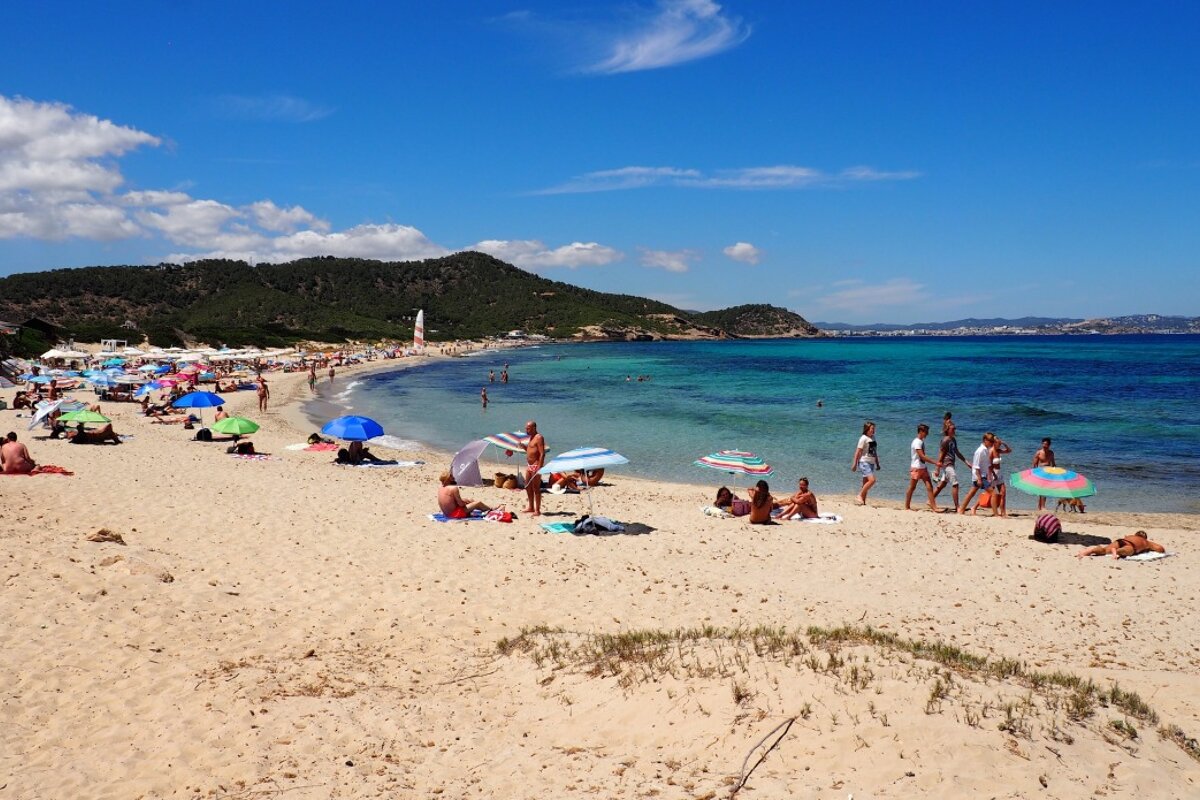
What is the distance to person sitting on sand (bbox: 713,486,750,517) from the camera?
13.6 metres

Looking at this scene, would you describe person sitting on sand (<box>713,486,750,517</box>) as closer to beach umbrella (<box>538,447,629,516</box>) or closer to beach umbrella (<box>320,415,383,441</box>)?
beach umbrella (<box>538,447,629,516</box>)

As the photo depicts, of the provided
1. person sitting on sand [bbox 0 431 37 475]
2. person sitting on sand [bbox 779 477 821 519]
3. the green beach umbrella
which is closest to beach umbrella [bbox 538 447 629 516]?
person sitting on sand [bbox 779 477 821 519]

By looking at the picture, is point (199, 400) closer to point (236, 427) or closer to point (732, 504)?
point (236, 427)

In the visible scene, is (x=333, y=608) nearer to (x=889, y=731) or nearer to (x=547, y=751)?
(x=547, y=751)

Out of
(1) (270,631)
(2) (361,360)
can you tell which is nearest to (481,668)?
(1) (270,631)

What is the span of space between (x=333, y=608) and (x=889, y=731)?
6.09 metres

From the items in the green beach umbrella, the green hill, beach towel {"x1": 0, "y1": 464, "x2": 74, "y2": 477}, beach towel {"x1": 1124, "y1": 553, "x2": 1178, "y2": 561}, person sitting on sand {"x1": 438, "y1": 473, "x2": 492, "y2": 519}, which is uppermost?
the green hill

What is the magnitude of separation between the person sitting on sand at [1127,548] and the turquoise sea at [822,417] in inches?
210

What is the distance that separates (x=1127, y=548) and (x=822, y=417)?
21680mm

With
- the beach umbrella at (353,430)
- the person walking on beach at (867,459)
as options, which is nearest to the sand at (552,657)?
the person walking on beach at (867,459)

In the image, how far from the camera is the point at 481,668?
22.3 feet

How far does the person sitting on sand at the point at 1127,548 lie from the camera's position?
11.2 meters

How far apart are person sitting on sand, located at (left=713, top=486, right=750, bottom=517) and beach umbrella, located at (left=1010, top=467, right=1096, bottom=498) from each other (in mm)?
4672

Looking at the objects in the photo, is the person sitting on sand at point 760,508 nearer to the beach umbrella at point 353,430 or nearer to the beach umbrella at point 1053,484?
the beach umbrella at point 1053,484
